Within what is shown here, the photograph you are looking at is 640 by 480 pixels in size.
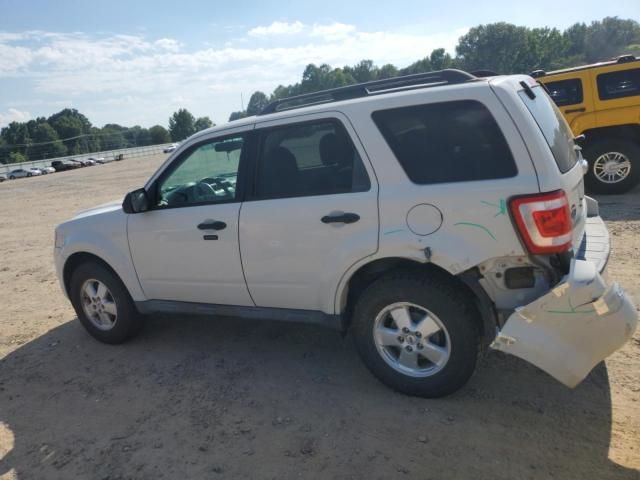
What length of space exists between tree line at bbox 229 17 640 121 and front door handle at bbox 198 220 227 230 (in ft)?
353

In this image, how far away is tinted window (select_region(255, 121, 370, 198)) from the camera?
3.25m

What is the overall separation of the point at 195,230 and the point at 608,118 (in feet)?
25.2

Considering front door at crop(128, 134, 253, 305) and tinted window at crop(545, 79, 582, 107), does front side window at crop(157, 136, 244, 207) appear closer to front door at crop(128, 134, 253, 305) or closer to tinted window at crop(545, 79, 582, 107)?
front door at crop(128, 134, 253, 305)

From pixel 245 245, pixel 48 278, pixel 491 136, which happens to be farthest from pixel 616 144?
pixel 48 278

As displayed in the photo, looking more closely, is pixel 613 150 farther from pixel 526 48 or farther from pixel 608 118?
pixel 526 48

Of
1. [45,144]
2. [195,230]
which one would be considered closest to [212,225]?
[195,230]

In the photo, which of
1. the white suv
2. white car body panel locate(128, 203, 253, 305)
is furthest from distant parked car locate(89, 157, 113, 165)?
the white suv

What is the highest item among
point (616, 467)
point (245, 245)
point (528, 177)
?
point (528, 177)

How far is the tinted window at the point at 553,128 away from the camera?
9.77 feet

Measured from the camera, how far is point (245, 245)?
3.64 m

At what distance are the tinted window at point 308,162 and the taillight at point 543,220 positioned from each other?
94 cm

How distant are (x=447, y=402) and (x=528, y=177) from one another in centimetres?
153

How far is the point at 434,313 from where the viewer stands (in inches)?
121

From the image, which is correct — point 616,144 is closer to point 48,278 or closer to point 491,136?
point 491,136
